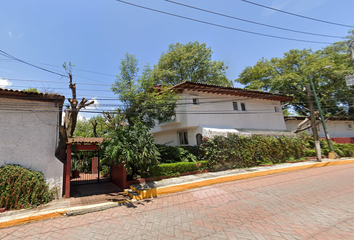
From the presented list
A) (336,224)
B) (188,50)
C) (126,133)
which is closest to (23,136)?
(126,133)

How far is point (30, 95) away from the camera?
7.04 meters

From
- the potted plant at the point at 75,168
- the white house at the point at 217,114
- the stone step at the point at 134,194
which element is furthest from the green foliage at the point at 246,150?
the potted plant at the point at 75,168

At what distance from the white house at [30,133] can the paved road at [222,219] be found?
8.04ft

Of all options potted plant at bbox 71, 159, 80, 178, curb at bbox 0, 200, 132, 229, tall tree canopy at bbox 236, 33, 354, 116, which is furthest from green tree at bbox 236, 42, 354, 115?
potted plant at bbox 71, 159, 80, 178

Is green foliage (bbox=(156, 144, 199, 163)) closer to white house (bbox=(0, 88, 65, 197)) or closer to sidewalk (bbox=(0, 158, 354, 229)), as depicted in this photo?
sidewalk (bbox=(0, 158, 354, 229))

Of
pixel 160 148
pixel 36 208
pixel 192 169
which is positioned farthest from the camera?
pixel 160 148

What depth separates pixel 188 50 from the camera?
22.9 meters

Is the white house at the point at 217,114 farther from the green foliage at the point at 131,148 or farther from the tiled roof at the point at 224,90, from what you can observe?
the green foliage at the point at 131,148

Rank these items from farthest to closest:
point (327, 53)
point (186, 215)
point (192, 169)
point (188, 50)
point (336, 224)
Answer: point (188, 50)
point (327, 53)
point (192, 169)
point (186, 215)
point (336, 224)

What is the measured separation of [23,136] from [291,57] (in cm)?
2896

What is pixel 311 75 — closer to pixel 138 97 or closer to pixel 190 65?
pixel 190 65

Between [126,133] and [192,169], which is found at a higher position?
[126,133]

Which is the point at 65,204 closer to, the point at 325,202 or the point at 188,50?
the point at 325,202

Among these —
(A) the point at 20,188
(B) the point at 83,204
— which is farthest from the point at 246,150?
(A) the point at 20,188
